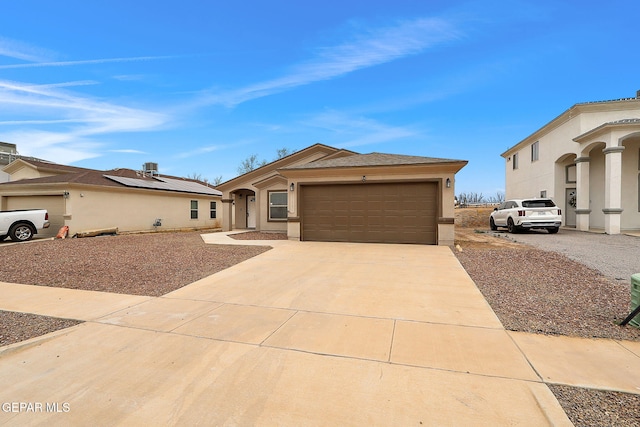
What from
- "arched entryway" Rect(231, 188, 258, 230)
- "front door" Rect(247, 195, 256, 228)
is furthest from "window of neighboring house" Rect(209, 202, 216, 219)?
"front door" Rect(247, 195, 256, 228)

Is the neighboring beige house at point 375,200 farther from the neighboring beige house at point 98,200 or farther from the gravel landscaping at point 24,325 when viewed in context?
the neighboring beige house at point 98,200

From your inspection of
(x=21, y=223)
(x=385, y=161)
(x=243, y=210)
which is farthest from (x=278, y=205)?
(x=21, y=223)

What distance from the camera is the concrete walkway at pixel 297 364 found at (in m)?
2.23

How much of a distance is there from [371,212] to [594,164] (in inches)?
581

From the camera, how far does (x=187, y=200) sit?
21.2 m

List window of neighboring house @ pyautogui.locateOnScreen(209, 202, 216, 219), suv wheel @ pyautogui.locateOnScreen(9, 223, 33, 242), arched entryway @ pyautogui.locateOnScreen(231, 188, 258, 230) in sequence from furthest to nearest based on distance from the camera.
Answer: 1. window of neighboring house @ pyautogui.locateOnScreen(209, 202, 216, 219)
2. arched entryway @ pyautogui.locateOnScreen(231, 188, 258, 230)
3. suv wheel @ pyautogui.locateOnScreen(9, 223, 33, 242)

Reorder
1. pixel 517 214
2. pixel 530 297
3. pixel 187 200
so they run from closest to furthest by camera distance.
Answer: pixel 530 297
pixel 517 214
pixel 187 200

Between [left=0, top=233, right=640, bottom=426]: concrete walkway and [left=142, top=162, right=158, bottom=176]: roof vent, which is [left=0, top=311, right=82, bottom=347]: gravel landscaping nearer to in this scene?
[left=0, top=233, right=640, bottom=426]: concrete walkway

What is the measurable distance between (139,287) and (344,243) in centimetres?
740

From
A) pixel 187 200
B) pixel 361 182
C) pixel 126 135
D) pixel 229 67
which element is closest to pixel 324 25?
pixel 229 67

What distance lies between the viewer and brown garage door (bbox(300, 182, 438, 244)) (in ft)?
36.6

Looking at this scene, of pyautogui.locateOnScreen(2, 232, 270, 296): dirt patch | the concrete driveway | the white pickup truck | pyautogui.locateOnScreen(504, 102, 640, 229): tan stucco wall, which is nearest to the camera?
the concrete driveway

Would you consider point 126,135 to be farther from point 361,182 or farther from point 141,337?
point 141,337

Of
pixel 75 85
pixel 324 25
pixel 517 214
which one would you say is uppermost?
pixel 324 25
